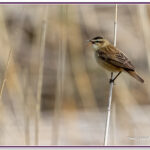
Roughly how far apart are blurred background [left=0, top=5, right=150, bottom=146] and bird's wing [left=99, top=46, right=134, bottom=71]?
0.60ft

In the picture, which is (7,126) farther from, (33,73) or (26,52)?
(26,52)

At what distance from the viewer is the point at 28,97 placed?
3.72 metres

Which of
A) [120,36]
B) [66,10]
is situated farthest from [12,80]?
[120,36]

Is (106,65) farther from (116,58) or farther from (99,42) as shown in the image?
(99,42)

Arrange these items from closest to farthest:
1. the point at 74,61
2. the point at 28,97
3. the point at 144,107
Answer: the point at 28,97
the point at 144,107
the point at 74,61

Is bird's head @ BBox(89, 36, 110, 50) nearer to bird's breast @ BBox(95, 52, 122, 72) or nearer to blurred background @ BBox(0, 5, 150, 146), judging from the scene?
bird's breast @ BBox(95, 52, 122, 72)

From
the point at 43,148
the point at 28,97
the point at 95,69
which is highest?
the point at 95,69

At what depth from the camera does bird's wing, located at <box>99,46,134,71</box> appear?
3.90 metres

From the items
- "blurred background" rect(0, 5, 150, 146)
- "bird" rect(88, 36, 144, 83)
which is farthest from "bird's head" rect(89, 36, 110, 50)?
"blurred background" rect(0, 5, 150, 146)

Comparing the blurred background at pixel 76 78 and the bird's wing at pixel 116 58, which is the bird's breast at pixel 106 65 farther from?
the blurred background at pixel 76 78

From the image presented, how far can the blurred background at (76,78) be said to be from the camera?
4.18 m

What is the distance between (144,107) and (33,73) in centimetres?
83

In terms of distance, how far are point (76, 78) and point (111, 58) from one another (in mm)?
835

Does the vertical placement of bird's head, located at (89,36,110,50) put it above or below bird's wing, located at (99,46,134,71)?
above
